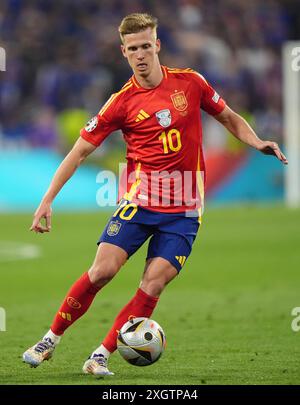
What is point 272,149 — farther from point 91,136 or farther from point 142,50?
point 91,136

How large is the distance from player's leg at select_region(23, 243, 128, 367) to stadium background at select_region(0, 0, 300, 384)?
0.14 m

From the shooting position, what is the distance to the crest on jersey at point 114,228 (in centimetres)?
688

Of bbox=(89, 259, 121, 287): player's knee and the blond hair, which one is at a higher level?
the blond hair

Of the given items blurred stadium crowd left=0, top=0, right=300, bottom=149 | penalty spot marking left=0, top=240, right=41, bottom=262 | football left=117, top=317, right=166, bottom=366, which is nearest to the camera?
football left=117, top=317, right=166, bottom=366

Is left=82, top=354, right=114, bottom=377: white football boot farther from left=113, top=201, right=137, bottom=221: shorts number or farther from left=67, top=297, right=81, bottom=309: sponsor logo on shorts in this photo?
left=113, top=201, right=137, bottom=221: shorts number

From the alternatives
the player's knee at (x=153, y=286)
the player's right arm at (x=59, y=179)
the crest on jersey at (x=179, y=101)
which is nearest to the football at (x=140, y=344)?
the player's knee at (x=153, y=286)

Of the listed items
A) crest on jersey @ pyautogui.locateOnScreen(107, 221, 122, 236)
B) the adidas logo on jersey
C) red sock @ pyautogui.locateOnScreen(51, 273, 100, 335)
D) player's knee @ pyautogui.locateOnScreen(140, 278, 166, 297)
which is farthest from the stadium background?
the adidas logo on jersey

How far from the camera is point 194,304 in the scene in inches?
438

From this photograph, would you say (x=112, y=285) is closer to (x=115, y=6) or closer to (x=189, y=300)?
(x=189, y=300)

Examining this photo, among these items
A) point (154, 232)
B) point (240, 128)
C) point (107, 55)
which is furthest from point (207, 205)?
point (154, 232)

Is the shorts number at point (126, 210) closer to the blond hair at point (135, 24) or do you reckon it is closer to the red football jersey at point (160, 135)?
the red football jersey at point (160, 135)

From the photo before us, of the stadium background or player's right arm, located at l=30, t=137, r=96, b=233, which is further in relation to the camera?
the stadium background

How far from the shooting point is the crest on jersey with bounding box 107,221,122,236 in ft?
22.6

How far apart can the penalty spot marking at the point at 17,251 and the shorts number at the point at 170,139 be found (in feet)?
29.0
